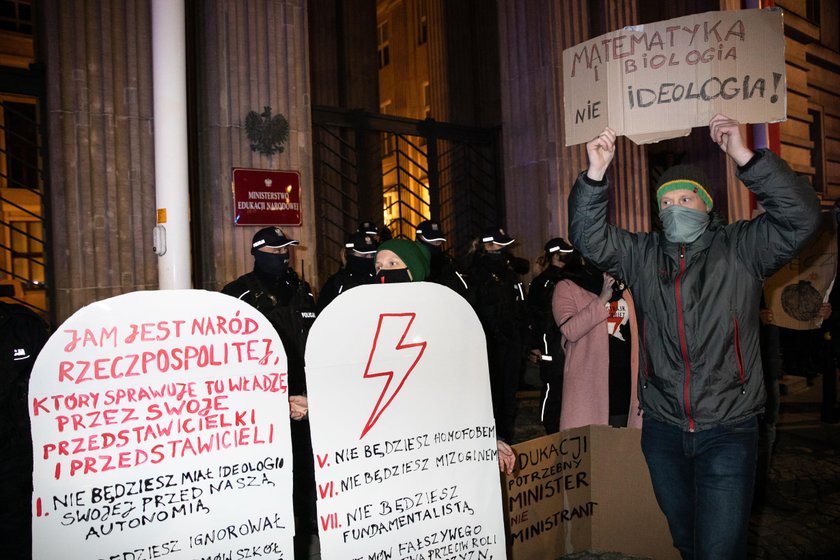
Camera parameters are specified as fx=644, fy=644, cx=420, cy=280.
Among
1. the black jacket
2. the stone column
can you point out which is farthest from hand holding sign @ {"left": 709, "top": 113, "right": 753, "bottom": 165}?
the stone column

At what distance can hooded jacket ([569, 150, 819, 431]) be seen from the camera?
2260 mm

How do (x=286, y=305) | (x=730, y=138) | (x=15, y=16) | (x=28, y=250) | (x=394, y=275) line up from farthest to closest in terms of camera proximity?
(x=28, y=250)
(x=15, y=16)
(x=286, y=305)
(x=394, y=275)
(x=730, y=138)

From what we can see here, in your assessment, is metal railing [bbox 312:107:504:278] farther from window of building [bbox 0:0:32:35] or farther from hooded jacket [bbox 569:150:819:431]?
window of building [bbox 0:0:32:35]

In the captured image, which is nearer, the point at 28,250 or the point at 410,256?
the point at 410,256

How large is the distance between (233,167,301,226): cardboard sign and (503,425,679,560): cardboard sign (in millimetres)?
3766

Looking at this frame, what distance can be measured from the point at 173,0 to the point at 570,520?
12.2ft

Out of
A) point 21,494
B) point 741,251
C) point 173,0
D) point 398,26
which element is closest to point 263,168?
point 173,0

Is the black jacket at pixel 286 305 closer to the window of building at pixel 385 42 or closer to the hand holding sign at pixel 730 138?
the hand holding sign at pixel 730 138

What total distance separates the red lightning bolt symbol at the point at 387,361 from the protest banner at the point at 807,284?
4457 mm

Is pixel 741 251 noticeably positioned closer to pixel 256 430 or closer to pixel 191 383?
pixel 256 430

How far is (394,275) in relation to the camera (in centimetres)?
312

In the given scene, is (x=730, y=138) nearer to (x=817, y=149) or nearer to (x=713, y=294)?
(x=713, y=294)

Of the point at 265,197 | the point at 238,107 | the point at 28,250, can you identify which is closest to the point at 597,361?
the point at 265,197

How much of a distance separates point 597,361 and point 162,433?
2.52 m
